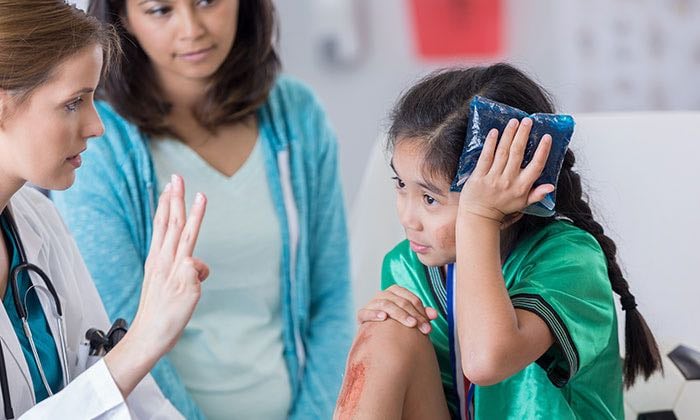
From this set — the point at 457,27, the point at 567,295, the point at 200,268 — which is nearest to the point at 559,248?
the point at 567,295

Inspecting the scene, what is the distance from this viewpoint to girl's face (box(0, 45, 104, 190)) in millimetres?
1217

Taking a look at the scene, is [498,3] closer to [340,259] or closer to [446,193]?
[340,259]

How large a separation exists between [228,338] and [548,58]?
67.8 inches

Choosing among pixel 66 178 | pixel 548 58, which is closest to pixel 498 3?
pixel 548 58

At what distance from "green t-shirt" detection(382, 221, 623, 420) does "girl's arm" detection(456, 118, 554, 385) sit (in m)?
0.03

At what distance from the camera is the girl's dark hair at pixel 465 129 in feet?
4.13

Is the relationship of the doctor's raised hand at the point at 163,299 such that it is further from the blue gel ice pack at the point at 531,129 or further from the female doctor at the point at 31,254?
the blue gel ice pack at the point at 531,129

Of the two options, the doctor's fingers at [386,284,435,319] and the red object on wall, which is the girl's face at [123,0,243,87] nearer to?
the doctor's fingers at [386,284,435,319]

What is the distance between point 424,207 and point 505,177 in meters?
0.15

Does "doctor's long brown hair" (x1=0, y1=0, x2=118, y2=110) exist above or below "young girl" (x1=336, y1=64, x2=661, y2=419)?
above

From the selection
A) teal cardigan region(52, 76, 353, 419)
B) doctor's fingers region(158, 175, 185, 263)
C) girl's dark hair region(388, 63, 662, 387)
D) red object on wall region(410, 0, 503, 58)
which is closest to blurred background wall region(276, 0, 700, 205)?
red object on wall region(410, 0, 503, 58)

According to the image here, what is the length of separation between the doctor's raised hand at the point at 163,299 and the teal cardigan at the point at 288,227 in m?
0.39

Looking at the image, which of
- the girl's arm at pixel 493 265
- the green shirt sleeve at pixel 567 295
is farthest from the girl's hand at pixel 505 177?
the green shirt sleeve at pixel 567 295

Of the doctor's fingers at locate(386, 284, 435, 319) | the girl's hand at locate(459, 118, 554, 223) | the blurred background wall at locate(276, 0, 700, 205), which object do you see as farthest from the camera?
the blurred background wall at locate(276, 0, 700, 205)
